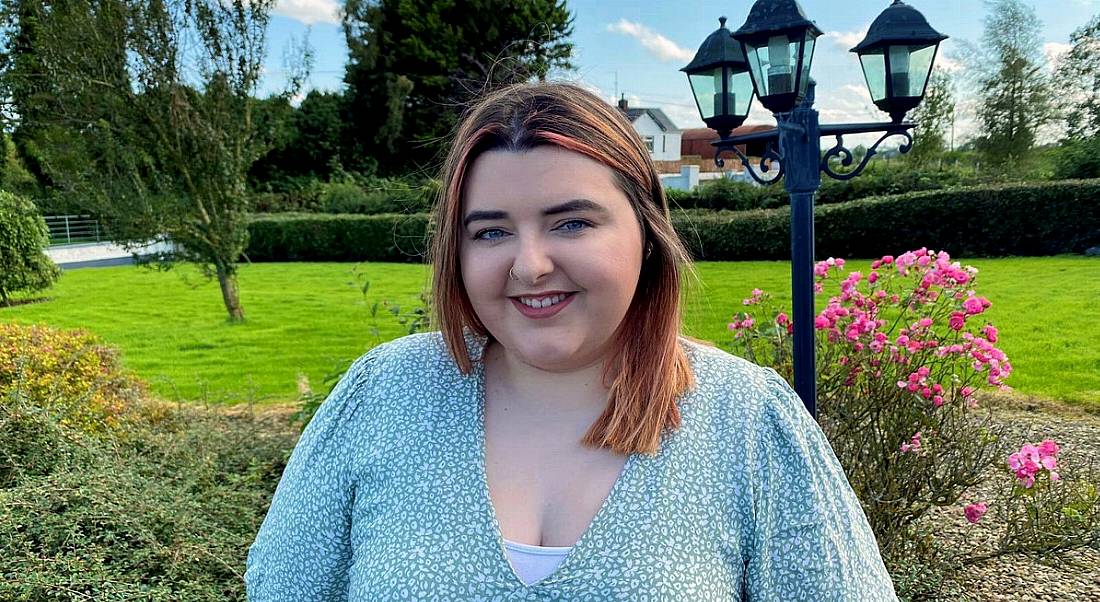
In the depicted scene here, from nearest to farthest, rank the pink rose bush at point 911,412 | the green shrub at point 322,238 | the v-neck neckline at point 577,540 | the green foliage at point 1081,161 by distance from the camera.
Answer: the v-neck neckline at point 577,540
the pink rose bush at point 911,412
the green foliage at point 1081,161
the green shrub at point 322,238

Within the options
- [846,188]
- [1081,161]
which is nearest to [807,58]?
[846,188]

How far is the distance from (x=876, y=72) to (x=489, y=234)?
3.05 m

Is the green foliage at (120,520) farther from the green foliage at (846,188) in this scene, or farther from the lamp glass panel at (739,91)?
the green foliage at (846,188)

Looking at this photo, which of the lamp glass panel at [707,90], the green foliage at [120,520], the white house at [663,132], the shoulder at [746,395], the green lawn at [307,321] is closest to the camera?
the shoulder at [746,395]

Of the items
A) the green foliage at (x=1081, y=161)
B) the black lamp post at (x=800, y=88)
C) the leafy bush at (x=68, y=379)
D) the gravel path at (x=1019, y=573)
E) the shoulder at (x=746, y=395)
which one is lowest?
the gravel path at (x=1019, y=573)

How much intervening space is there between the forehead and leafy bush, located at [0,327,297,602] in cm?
219

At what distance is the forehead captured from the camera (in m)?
1.08

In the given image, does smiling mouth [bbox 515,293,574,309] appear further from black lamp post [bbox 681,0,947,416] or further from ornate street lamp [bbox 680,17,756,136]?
ornate street lamp [bbox 680,17,756,136]

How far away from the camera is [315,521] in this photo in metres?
1.21

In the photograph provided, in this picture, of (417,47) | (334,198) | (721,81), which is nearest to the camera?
(721,81)

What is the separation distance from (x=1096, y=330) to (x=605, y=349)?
8.18m

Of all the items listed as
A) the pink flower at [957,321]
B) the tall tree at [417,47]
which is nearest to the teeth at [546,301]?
the pink flower at [957,321]

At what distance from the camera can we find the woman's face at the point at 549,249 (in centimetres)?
108

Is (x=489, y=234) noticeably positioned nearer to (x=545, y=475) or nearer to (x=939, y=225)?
(x=545, y=475)
